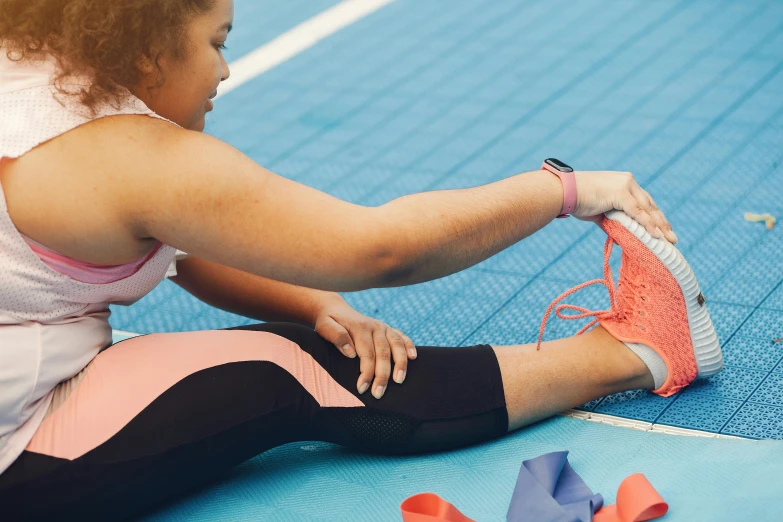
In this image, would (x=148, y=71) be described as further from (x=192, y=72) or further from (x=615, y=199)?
(x=615, y=199)

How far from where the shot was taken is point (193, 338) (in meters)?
1.69

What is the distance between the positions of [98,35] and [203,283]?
0.72m

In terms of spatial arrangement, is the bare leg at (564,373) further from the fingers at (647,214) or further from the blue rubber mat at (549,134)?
the fingers at (647,214)

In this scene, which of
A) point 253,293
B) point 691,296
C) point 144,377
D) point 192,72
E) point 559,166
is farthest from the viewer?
point 253,293

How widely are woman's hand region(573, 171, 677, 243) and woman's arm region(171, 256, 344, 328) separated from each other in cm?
52

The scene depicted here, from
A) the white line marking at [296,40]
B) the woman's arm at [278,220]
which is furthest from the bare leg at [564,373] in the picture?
the white line marking at [296,40]

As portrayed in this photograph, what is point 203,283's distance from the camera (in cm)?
199

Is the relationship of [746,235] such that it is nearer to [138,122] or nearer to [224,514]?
[224,514]

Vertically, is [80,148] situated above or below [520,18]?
above

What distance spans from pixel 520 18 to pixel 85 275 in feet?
9.88

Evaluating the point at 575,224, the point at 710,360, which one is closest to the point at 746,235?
the point at 575,224

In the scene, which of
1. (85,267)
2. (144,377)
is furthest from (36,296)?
(144,377)

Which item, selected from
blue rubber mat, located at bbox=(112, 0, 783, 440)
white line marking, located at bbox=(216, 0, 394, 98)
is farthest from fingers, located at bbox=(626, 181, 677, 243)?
white line marking, located at bbox=(216, 0, 394, 98)

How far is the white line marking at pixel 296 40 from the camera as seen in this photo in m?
3.97
